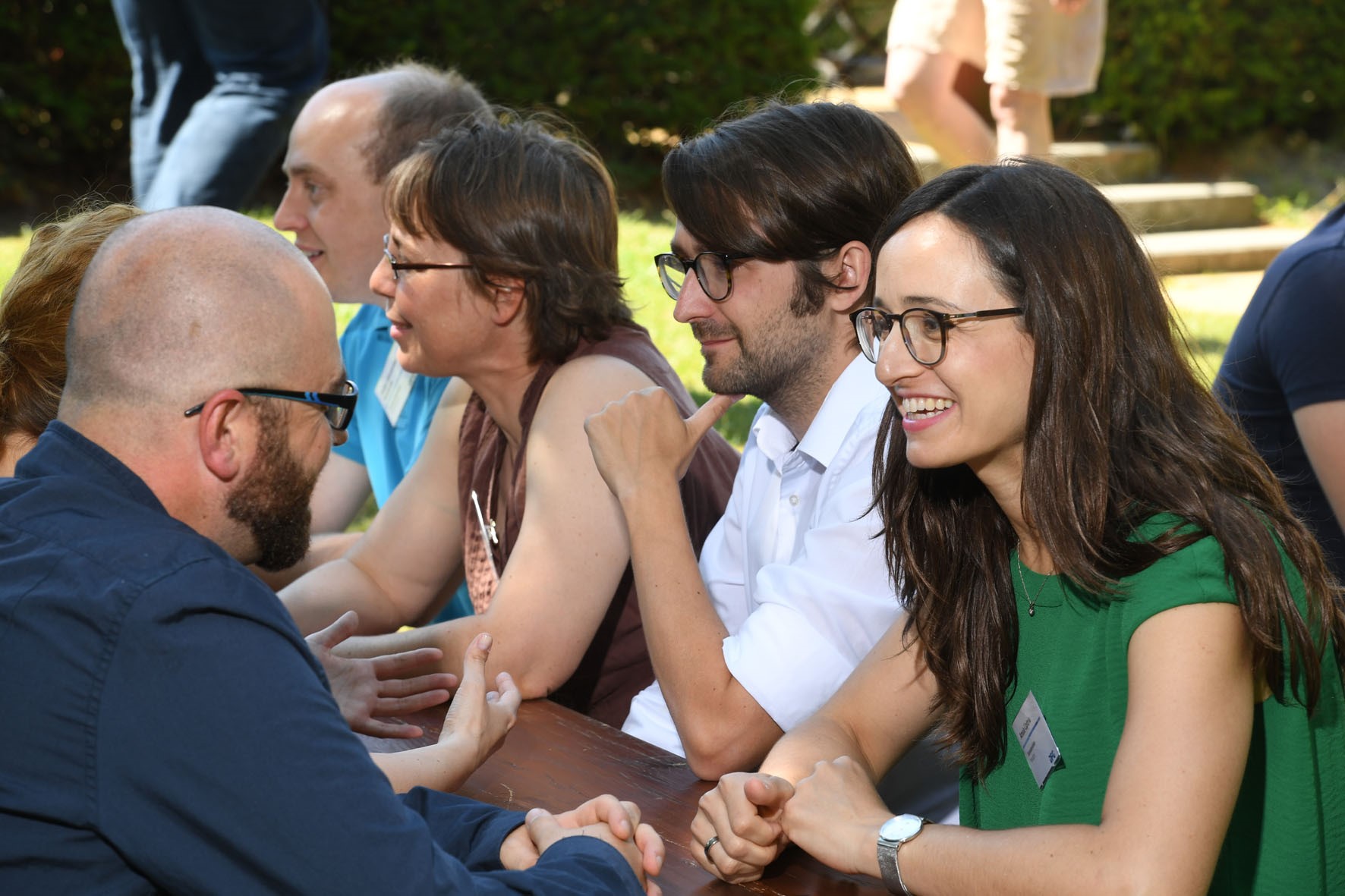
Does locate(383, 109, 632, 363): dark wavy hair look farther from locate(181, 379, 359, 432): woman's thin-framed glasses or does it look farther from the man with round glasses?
locate(181, 379, 359, 432): woman's thin-framed glasses

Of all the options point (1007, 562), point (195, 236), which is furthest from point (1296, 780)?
point (195, 236)

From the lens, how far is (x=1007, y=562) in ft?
6.65

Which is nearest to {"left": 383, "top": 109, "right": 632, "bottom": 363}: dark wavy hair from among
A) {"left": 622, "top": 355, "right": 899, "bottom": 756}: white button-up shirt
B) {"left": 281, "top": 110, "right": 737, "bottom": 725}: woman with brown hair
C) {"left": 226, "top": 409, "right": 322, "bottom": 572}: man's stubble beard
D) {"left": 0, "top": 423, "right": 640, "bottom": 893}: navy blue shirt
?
{"left": 281, "top": 110, "right": 737, "bottom": 725}: woman with brown hair

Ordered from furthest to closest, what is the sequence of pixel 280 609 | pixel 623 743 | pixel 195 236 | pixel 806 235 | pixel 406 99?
pixel 406 99 → pixel 806 235 → pixel 623 743 → pixel 195 236 → pixel 280 609

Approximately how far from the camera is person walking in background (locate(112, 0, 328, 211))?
5.49 meters

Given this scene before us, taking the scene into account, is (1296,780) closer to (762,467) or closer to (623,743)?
(623,743)

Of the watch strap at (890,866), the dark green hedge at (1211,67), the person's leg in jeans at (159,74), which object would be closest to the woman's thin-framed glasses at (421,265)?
the watch strap at (890,866)

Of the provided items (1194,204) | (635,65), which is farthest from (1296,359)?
(635,65)

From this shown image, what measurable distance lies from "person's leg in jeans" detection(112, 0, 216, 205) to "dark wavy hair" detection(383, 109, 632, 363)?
3108 mm

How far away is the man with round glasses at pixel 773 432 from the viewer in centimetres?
225

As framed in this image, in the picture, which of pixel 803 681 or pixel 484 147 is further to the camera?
pixel 484 147

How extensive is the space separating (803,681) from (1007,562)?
390mm

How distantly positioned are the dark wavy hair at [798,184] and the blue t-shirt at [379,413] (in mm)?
1282

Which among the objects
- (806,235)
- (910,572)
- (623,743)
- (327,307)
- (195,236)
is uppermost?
(195,236)
